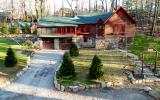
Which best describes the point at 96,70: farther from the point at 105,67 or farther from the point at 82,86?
the point at 105,67

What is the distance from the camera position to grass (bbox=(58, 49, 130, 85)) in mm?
24305

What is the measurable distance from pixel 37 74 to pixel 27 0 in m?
64.4

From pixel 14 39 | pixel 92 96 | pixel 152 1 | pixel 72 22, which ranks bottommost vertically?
pixel 92 96

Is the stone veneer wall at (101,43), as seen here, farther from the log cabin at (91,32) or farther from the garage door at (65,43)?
the garage door at (65,43)

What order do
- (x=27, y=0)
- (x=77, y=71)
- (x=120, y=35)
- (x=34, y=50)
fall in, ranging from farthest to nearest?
(x=27, y=0), (x=120, y=35), (x=34, y=50), (x=77, y=71)

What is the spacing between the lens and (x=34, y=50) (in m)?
41.0

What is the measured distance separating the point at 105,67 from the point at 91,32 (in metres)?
18.0

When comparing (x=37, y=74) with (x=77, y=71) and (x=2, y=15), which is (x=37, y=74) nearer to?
(x=77, y=71)

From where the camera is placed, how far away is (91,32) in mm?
45812

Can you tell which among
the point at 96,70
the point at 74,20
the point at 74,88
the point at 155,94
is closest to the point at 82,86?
the point at 74,88

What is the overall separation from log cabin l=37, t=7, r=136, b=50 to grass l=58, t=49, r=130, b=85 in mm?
7225

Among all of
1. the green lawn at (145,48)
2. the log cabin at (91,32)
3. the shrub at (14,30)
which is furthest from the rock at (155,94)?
the shrub at (14,30)

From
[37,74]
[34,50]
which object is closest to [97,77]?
[37,74]

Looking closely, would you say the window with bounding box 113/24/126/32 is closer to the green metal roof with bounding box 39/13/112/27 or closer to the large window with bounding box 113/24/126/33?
the large window with bounding box 113/24/126/33
